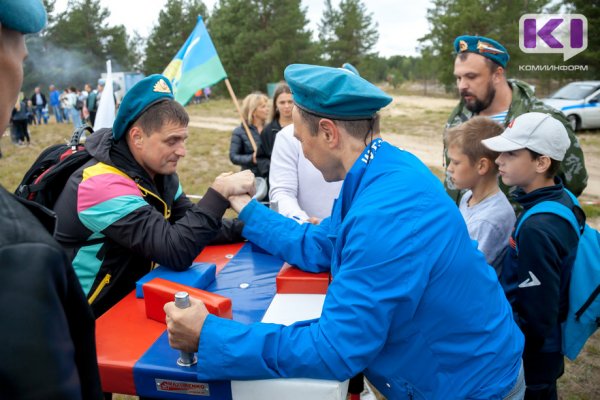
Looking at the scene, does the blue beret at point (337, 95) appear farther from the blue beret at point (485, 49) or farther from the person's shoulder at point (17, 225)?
the blue beret at point (485, 49)

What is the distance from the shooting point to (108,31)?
46781 millimetres

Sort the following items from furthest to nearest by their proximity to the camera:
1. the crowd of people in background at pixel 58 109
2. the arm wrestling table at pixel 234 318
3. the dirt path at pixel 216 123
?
the dirt path at pixel 216 123 → the crowd of people in background at pixel 58 109 → the arm wrestling table at pixel 234 318

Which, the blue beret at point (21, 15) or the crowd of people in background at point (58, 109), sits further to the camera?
the crowd of people in background at point (58, 109)

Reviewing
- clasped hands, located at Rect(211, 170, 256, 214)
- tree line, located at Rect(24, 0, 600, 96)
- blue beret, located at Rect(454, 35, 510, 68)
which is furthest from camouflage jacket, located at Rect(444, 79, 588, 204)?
tree line, located at Rect(24, 0, 600, 96)

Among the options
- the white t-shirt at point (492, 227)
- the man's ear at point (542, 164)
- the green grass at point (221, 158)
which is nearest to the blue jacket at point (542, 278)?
the man's ear at point (542, 164)

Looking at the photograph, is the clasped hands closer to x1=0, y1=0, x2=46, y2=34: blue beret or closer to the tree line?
x1=0, y1=0, x2=46, y2=34: blue beret

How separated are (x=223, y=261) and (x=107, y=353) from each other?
0.94 metres

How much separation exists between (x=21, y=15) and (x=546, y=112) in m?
3.21

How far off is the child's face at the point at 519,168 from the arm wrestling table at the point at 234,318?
1.18 m

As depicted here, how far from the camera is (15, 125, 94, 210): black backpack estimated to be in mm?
2170

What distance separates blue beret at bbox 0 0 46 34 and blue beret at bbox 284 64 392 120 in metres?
0.82

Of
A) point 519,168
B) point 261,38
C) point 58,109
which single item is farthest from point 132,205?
point 261,38

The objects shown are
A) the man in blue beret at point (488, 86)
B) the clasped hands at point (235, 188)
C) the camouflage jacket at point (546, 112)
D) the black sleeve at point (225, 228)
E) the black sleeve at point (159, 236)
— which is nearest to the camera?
the black sleeve at point (159, 236)

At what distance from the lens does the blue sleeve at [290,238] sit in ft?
6.97
